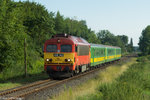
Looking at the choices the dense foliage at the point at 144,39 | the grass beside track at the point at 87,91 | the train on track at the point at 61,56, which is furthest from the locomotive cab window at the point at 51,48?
the dense foliage at the point at 144,39

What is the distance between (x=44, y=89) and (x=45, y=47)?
5.22 metres

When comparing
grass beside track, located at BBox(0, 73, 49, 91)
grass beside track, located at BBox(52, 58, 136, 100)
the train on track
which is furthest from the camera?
the train on track

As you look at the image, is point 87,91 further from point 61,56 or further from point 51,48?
point 51,48

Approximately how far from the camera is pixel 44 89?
43.1 feet

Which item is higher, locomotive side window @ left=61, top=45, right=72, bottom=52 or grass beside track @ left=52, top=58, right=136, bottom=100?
locomotive side window @ left=61, top=45, right=72, bottom=52

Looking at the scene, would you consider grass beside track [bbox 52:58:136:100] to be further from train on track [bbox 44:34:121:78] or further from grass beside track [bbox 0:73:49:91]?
grass beside track [bbox 0:73:49:91]

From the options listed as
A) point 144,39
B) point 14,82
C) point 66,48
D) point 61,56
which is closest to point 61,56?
point 61,56

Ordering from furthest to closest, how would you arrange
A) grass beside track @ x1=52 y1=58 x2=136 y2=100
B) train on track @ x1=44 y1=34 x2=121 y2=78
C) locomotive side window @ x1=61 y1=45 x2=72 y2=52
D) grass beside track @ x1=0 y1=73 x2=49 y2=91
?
locomotive side window @ x1=61 y1=45 x2=72 y2=52
train on track @ x1=44 y1=34 x2=121 y2=78
grass beside track @ x1=0 y1=73 x2=49 y2=91
grass beside track @ x1=52 y1=58 x2=136 y2=100

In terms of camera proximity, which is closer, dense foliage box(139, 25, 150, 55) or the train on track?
the train on track

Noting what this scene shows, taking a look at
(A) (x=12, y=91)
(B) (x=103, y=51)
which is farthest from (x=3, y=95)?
(B) (x=103, y=51)

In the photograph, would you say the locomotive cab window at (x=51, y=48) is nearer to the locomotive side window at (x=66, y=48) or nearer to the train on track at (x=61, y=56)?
the train on track at (x=61, y=56)

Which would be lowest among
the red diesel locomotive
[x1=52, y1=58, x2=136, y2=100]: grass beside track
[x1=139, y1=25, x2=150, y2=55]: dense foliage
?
Result: [x1=52, y1=58, x2=136, y2=100]: grass beside track

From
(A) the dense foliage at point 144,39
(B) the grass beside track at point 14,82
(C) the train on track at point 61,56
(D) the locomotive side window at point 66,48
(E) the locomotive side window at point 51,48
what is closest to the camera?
(B) the grass beside track at point 14,82

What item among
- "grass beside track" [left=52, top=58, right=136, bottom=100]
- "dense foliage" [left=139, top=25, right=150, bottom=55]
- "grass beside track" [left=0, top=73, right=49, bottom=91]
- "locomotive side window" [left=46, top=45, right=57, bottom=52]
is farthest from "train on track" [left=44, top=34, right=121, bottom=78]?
"dense foliage" [left=139, top=25, right=150, bottom=55]
